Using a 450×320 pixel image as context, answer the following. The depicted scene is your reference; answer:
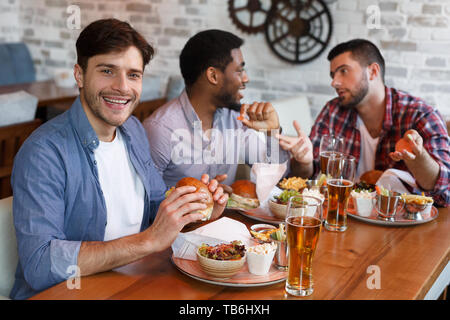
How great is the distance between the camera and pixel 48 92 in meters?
4.13

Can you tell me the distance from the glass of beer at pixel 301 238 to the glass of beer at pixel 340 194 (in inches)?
16.5

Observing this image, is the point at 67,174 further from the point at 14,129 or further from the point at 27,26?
the point at 27,26

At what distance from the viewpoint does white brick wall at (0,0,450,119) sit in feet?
12.1

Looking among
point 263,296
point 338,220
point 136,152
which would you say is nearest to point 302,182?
point 338,220

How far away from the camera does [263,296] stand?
113cm

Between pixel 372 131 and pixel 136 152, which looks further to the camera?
pixel 372 131

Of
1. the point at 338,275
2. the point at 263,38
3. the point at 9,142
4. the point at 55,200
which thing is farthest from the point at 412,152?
the point at 263,38

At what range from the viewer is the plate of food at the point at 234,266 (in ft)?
3.80

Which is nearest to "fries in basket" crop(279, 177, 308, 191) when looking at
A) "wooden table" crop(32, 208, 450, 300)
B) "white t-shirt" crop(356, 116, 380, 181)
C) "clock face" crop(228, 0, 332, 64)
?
"wooden table" crop(32, 208, 450, 300)

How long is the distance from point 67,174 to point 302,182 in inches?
33.4

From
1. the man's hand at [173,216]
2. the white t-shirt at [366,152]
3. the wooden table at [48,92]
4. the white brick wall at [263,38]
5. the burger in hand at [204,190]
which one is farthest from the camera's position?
the wooden table at [48,92]

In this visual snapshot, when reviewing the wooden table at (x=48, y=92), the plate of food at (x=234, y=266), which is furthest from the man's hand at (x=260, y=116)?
the wooden table at (x=48, y=92)

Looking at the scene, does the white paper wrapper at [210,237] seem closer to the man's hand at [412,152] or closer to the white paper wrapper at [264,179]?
the white paper wrapper at [264,179]

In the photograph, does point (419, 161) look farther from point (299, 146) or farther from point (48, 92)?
point (48, 92)
